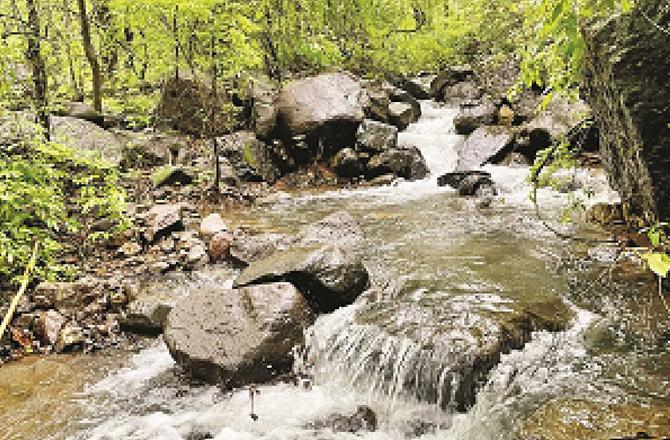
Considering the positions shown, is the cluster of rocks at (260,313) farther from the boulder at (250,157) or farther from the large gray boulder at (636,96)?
the boulder at (250,157)

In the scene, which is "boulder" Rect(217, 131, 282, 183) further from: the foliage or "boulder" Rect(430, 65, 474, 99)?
"boulder" Rect(430, 65, 474, 99)

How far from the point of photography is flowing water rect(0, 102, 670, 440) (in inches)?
155

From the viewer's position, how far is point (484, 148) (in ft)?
41.9

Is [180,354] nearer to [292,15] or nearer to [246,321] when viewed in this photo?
[246,321]

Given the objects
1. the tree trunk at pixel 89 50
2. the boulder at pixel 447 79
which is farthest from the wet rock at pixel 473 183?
the tree trunk at pixel 89 50

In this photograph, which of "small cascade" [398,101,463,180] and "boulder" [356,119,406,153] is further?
"small cascade" [398,101,463,180]

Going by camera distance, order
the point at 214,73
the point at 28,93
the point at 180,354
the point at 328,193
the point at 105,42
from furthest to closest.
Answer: the point at 105,42 → the point at 328,193 → the point at 214,73 → the point at 28,93 → the point at 180,354

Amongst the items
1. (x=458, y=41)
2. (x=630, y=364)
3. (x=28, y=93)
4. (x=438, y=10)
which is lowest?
(x=630, y=364)

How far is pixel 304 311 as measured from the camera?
517 centimetres

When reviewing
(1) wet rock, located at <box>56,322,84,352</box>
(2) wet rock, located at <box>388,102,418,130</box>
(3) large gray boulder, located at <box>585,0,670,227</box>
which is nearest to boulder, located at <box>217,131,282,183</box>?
(2) wet rock, located at <box>388,102,418,130</box>

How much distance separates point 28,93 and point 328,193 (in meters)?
6.37

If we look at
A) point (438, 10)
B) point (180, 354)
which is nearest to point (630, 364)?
point (180, 354)

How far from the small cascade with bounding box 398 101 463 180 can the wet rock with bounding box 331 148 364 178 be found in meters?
1.80

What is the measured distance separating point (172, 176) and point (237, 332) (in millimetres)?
7211
